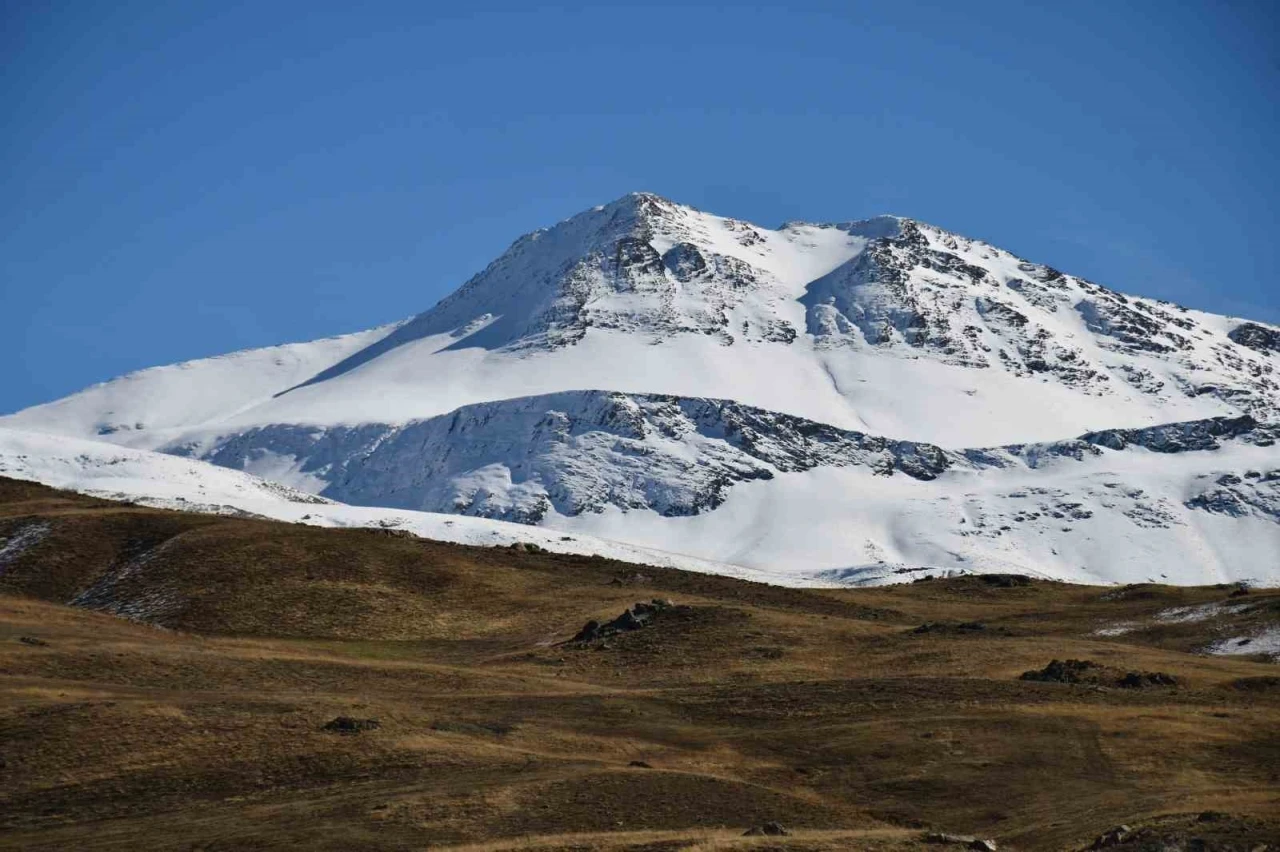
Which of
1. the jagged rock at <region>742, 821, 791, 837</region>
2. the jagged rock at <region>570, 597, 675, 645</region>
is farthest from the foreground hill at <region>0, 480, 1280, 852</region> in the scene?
the jagged rock at <region>742, 821, 791, 837</region>

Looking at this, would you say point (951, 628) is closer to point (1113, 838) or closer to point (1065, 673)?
point (1065, 673)

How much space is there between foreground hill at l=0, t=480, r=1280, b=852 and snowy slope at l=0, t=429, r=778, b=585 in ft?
118

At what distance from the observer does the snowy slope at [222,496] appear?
439 ft

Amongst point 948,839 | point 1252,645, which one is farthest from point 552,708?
point 1252,645

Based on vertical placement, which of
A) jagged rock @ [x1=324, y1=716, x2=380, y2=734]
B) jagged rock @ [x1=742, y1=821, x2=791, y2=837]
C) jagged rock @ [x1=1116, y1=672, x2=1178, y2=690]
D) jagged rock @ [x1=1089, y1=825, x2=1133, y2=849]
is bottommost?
jagged rock @ [x1=742, y1=821, x2=791, y2=837]

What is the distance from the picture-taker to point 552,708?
58.8 meters

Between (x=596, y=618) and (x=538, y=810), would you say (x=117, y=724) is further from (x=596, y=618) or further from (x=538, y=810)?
(x=596, y=618)

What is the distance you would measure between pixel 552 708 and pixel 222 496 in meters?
89.0

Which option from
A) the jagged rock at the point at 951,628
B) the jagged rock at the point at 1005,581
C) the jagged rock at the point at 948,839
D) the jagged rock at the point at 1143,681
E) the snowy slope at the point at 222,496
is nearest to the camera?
the jagged rock at the point at 948,839

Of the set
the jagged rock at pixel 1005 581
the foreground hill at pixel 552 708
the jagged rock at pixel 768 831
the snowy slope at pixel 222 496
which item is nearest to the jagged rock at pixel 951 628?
the foreground hill at pixel 552 708

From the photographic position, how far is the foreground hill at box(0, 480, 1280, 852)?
143 ft

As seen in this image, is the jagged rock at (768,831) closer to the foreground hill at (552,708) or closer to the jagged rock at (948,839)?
the foreground hill at (552,708)

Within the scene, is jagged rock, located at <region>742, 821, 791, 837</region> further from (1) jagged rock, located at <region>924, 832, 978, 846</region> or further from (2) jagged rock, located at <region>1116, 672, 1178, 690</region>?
(2) jagged rock, located at <region>1116, 672, 1178, 690</region>

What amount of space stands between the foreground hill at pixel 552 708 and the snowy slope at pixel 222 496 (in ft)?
118
